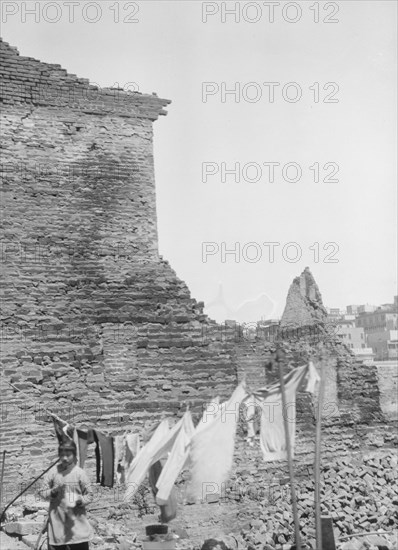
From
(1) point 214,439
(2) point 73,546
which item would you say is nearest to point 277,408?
(1) point 214,439

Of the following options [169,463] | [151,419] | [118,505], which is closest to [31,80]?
[151,419]

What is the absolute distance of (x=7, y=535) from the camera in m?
7.87

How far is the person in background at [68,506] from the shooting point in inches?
236

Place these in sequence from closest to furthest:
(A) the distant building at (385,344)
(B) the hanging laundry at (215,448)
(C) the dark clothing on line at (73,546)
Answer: (C) the dark clothing on line at (73,546), (B) the hanging laundry at (215,448), (A) the distant building at (385,344)

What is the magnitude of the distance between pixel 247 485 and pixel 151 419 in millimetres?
1903

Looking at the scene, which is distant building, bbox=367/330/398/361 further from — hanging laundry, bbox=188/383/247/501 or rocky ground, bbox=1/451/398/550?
hanging laundry, bbox=188/383/247/501

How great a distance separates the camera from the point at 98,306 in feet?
36.9

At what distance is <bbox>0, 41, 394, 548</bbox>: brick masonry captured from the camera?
416 inches

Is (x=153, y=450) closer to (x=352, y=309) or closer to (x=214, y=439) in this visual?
(x=214, y=439)

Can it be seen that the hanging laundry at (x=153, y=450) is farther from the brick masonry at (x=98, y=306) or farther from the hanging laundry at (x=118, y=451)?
the brick masonry at (x=98, y=306)

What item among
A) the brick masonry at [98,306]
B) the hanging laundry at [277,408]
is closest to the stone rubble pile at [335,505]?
the brick masonry at [98,306]

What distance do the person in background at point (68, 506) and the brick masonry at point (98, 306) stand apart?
389 centimetres

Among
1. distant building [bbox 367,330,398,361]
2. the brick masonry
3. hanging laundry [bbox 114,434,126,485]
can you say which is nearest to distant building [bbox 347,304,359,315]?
distant building [bbox 367,330,398,361]

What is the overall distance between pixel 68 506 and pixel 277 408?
2.19 m
